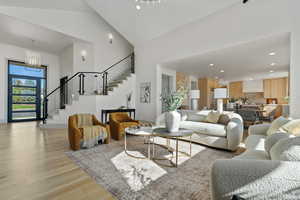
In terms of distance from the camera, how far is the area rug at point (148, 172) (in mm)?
1667

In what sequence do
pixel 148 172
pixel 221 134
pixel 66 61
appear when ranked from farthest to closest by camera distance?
pixel 66 61, pixel 221 134, pixel 148 172

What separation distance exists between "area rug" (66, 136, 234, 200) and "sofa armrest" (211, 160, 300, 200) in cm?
85

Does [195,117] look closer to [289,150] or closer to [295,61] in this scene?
[295,61]

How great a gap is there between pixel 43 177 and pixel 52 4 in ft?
18.9

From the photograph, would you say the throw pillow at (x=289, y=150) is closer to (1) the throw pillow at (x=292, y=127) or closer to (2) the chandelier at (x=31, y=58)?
(1) the throw pillow at (x=292, y=127)

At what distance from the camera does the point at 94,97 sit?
18.9ft

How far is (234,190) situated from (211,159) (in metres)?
1.89

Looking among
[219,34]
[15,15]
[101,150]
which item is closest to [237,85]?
[219,34]

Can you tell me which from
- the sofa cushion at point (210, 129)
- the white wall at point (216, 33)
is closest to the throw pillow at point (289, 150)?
the sofa cushion at point (210, 129)

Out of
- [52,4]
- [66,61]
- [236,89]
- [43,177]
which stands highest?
[52,4]

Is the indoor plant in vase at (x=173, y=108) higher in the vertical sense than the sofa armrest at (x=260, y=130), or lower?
higher

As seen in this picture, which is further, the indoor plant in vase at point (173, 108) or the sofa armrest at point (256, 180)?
the indoor plant in vase at point (173, 108)

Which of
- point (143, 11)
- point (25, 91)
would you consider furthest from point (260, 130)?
point (25, 91)

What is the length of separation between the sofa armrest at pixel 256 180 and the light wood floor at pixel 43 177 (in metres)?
1.24
